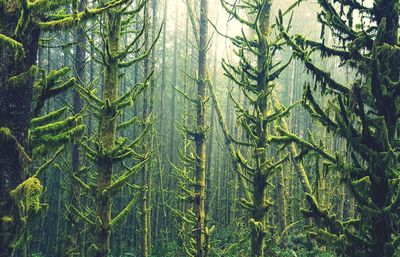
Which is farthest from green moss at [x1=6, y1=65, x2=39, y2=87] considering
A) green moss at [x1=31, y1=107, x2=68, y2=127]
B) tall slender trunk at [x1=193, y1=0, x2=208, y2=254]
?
tall slender trunk at [x1=193, y1=0, x2=208, y2=254]

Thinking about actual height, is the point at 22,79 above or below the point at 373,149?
above

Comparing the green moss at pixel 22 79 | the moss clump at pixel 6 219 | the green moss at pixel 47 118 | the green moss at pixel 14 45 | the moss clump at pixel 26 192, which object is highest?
the green moss at pixel 14 45

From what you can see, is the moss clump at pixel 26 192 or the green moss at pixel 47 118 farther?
the green moss at pixel 47 118

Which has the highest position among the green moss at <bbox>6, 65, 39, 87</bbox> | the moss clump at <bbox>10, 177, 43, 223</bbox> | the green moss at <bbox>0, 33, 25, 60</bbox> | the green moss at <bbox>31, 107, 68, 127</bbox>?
the green moss at <bbox>0, 33, 25, 60</bbox>

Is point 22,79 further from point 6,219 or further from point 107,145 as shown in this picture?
point 107,145

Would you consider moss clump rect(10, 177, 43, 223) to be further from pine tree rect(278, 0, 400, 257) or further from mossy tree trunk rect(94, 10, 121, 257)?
pine tree rect(278, 0, 400, 257)

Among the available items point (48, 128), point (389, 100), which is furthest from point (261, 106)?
point (48, 128)

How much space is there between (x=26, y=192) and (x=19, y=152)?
0.48 m

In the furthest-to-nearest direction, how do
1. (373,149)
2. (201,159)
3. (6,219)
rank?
(201,159)
(373,149)
(6,219)

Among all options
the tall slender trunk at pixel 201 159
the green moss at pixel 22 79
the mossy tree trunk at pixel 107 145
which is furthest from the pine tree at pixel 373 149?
the tall slender trunk at pixel 201 159

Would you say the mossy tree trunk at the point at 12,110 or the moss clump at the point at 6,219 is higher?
the mossy tree trunk at the point at 12,110

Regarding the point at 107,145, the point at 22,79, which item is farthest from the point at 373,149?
the point at 22,79

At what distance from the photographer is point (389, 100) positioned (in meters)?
4.52

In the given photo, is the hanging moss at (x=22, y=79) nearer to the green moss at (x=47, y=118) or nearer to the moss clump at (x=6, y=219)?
the green moss at (x=47, y=118)
